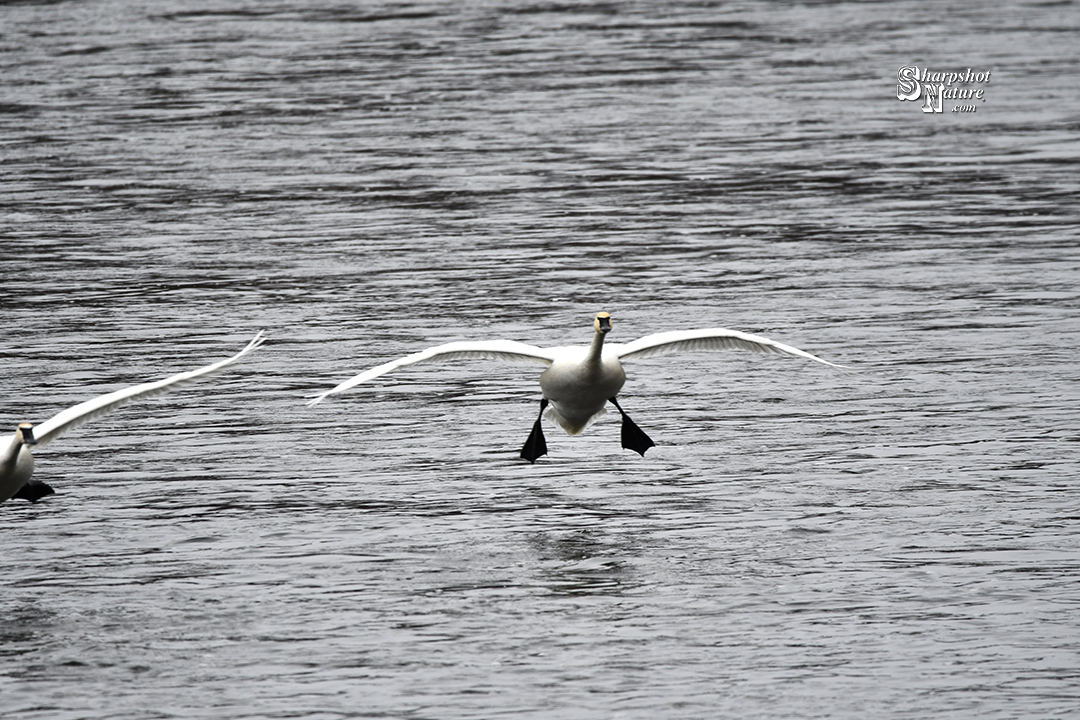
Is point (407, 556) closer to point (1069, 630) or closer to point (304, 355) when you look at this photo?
point (1069, 630)

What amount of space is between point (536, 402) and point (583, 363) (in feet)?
6.21

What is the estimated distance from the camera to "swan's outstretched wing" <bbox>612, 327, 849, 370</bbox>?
12.0m

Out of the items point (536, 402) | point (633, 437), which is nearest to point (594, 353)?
point (633, 437)

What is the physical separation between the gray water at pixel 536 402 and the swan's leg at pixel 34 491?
14 centimetres

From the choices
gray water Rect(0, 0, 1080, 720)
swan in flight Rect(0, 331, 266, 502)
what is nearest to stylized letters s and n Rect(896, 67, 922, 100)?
gray water Rect(0, 0, 1080, 720)

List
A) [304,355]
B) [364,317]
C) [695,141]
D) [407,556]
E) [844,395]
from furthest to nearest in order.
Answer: [695,141]
[364,317]
[304,355]
[844,395]
[407,556]

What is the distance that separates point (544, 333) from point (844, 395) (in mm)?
2594

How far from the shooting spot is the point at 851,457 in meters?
11.8

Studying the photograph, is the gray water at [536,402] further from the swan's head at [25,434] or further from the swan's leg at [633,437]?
the swan's head at [25,434]

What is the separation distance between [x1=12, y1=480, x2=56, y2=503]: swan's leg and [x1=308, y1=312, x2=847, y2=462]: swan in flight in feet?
Answer: 5.29

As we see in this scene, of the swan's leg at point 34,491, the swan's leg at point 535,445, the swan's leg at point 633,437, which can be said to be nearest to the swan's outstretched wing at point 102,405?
the swan's leg at point 34,491

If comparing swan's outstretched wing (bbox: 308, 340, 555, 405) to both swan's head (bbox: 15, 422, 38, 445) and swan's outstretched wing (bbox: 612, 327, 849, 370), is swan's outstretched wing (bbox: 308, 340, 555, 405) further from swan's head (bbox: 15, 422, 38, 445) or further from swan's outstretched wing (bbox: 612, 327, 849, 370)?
swan's head (bbox: 15, 422, 38, 445)

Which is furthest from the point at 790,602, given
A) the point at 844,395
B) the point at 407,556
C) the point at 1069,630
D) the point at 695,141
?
the point at 695,141

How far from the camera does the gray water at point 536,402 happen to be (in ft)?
28.9
